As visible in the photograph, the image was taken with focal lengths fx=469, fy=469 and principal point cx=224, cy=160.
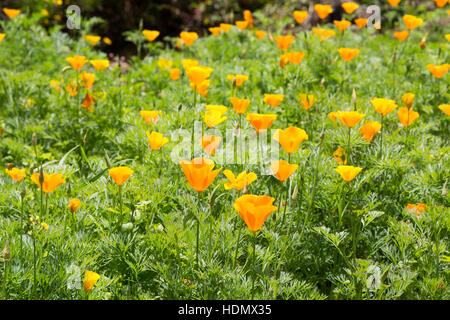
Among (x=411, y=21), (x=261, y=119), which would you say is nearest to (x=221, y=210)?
(x=261, y=119)

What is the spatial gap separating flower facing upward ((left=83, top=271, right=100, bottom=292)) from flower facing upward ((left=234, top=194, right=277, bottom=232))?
1.58ft

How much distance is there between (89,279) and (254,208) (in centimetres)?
55

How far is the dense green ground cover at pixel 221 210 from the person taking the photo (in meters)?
1.64

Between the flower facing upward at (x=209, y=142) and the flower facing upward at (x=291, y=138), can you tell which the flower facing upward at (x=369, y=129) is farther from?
the flower facing upward at (x=209, y=142)

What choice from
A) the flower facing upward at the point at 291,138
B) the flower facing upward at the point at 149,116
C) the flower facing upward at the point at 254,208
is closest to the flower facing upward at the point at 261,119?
the flower facing upward at the point at 291,138

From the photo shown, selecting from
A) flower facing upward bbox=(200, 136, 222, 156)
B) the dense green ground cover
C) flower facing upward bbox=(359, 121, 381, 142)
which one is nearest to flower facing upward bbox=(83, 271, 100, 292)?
the dense green ground cover

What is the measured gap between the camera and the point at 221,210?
6.28 ft

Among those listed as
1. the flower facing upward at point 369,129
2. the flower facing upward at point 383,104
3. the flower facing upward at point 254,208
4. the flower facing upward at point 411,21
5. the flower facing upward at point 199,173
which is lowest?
the flower facing upward at point 254,208

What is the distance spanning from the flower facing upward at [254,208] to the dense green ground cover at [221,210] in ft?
0.51

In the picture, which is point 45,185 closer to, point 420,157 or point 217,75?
point 420,157

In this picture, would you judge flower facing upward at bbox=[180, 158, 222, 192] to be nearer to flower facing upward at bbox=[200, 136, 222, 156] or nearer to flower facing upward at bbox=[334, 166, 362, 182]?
flower facing upward at bbox=[200, 136, 222, 156]

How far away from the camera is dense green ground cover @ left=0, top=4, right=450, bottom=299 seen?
5.37 feet

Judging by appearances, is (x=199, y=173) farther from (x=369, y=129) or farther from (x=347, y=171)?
(x=369, y=129)

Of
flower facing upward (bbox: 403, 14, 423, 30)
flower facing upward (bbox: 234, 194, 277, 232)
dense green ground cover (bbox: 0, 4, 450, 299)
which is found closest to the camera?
flower facing upward (bbox: 234, 194, 277, 232)
